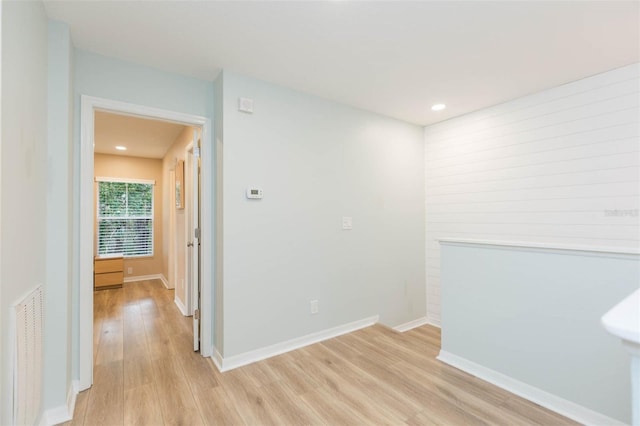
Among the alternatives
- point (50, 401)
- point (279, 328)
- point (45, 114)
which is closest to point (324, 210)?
point (279, 328)

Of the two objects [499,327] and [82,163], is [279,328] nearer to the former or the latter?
[499,327]

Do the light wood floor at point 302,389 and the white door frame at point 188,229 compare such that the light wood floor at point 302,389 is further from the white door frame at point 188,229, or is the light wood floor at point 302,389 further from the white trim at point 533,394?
the white door frame at point 188,229

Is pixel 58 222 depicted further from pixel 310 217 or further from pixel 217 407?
pixel 310 217

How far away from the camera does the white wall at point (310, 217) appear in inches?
99.1

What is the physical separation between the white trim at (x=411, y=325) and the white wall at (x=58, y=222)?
3.27 metres

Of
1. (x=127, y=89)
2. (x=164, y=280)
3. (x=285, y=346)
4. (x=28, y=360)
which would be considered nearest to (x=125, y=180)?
(x=164, y=280)

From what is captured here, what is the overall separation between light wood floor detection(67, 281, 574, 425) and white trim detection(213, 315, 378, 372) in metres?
0.07

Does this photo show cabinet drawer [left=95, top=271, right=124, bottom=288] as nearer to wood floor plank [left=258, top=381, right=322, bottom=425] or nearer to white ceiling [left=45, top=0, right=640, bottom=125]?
white ceiling [left=45, top=0, right=640, bottom=125]

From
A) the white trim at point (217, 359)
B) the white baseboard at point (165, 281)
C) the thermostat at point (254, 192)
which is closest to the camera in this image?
the white trim at point (217, 359)

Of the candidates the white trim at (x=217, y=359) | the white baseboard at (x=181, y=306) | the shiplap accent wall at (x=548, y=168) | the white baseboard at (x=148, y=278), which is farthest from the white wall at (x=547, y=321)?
the white baseboard at (x=148, y=278)

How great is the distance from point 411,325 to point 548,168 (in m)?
2.50

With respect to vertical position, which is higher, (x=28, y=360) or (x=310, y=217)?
(x=310, y=217)

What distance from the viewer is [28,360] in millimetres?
1418

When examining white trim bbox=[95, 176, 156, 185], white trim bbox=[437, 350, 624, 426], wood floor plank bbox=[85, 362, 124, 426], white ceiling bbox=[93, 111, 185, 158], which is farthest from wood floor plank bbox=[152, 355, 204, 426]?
white trim bbox=[95, 176, 156, 185]
